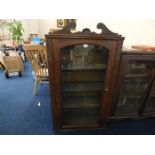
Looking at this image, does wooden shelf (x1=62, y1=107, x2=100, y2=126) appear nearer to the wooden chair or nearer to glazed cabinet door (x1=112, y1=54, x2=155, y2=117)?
glazed cabinet door (x1=112, y1=54, x2=155, y2=117)

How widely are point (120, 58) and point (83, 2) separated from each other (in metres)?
0.75

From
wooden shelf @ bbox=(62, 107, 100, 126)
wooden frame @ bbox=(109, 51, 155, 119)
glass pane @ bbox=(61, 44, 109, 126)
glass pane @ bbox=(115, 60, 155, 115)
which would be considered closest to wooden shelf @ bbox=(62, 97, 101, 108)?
glass pane @ bbox=(61, 44, 109, 126)

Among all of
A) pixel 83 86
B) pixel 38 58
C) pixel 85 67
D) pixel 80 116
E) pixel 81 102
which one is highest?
pixel 85 67

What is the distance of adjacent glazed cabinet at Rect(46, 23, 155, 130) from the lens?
1181 mm

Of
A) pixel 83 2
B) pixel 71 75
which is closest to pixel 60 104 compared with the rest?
pixel 71 75

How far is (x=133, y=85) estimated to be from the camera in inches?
65.6

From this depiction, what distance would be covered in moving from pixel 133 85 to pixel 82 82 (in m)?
0.65

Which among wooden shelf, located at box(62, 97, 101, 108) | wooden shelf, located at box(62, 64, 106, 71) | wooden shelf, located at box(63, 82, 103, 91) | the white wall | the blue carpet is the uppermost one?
the white wall

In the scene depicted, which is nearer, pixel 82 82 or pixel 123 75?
pixel 123 75

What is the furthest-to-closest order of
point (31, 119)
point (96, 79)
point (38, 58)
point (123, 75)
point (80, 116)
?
point (38, 58) < point (31, 119) < point (80, 116) < point (96, 79) < point (123, 75)

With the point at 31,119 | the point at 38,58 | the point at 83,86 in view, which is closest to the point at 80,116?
the point at 83,86

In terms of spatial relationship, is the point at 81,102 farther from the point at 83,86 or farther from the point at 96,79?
the point at 96,79

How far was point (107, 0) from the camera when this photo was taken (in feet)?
2.42
